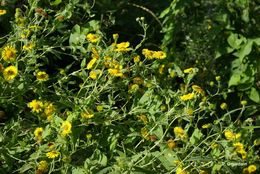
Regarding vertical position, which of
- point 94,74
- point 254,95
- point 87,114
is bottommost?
point 254,95

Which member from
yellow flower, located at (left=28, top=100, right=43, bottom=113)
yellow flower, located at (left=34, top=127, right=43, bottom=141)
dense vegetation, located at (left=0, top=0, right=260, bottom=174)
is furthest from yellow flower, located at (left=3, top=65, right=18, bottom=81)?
yellow flower, located at (left=34, top=127, right=43, bottom=141)

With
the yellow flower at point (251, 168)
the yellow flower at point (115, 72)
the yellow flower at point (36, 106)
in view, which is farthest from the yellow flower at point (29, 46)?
the yellow flower at point (251, 168)

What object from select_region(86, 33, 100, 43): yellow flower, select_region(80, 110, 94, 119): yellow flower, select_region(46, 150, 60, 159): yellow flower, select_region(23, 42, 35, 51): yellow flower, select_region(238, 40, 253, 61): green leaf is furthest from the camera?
select_region(238, 40, 253, 61): green leaf

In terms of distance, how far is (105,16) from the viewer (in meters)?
3.66

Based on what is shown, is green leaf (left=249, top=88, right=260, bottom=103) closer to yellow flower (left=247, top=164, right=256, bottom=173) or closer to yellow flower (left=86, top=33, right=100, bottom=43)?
yellow flower (left=247, top=164, right=256, bottom=173)

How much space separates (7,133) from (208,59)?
1.63m

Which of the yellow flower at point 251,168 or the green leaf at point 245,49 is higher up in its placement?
the green leaf at point 245,49

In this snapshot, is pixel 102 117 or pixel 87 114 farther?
pixel 102 117

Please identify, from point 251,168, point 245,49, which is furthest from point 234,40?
point 251,168

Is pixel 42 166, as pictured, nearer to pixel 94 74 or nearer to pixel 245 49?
pixel 94 74

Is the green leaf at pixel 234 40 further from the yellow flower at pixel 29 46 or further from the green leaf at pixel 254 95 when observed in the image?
the yellow flower at pixel 29 46

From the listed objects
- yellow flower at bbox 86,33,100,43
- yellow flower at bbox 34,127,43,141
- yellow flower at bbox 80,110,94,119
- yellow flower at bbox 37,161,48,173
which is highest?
yellow flower at bbox 86,33,100,43

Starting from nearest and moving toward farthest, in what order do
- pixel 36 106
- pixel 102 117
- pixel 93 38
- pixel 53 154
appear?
pixel 53 154 → pixel 36 106 → pixel 102 117 → pixel 93 38

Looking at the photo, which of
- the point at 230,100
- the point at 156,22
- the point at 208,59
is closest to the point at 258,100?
the point at 230,100
